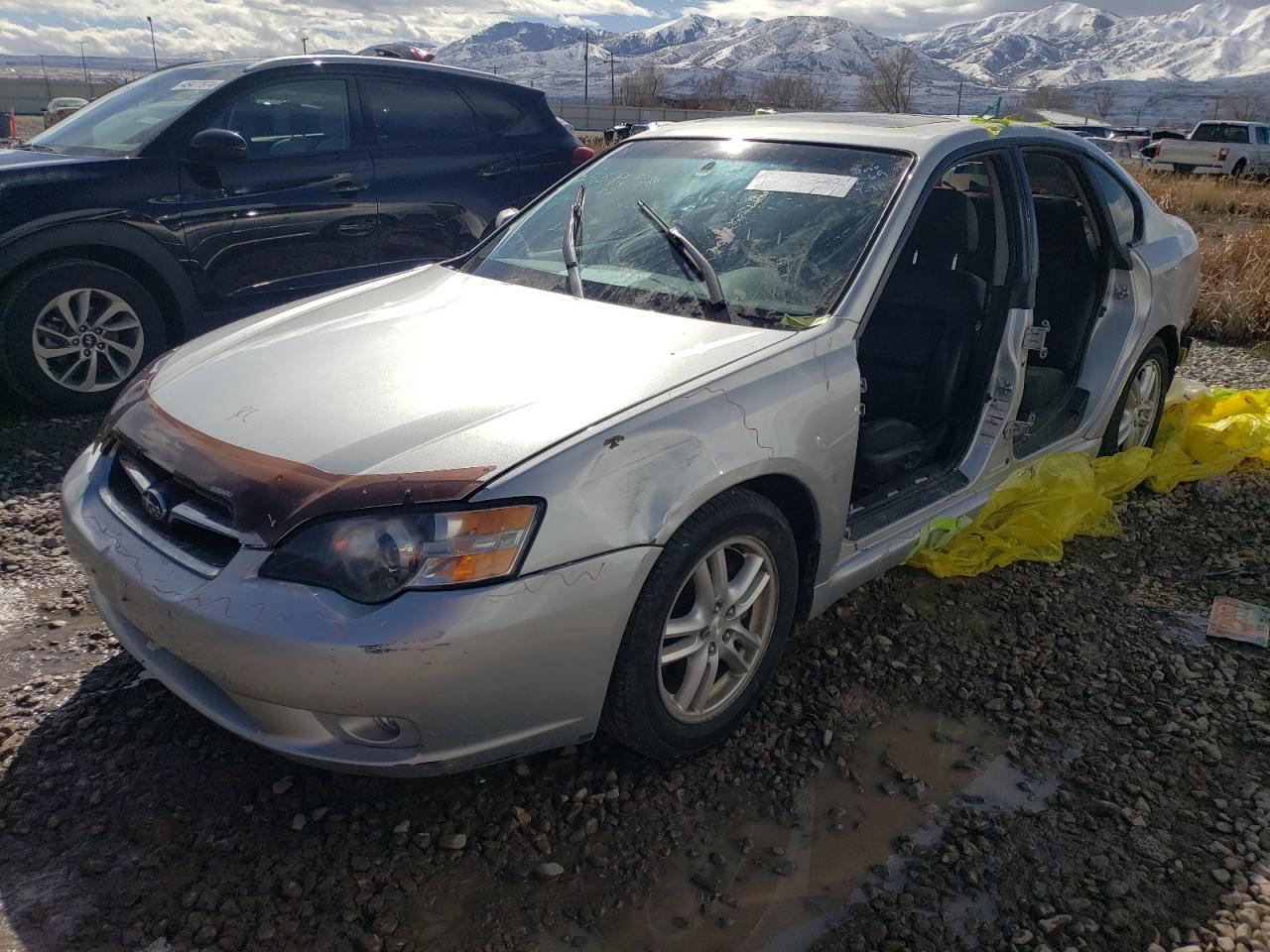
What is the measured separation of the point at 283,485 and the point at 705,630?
1.07 meters

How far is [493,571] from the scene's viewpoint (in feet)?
6.46

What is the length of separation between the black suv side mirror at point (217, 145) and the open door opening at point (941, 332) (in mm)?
3272

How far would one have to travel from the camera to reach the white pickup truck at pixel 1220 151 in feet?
88.0

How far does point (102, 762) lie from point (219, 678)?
27.1 inches

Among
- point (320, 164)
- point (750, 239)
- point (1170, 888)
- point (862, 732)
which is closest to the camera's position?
point (1170, 888)

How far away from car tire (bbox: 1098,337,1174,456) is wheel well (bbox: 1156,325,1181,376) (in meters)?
0.02

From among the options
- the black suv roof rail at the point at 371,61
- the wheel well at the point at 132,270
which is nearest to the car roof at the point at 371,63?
the black suv roof rail at the point at 371,61

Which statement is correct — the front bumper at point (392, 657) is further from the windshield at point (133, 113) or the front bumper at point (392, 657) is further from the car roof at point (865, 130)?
the windshield at point (133, 113)

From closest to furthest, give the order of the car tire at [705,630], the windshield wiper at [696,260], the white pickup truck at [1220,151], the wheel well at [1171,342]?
the car tire at [705,630]
the windshield wiper at [696,260]
the wheel well at [1171,342]
the white pickup truck at [1220,151]

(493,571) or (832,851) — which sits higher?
(493,571)

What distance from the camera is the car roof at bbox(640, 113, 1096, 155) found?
10.3 ft

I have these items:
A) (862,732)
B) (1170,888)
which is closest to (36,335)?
(862,732)

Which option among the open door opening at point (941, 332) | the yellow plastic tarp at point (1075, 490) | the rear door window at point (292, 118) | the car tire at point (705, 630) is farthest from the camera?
the rear door window at point (292, 118)

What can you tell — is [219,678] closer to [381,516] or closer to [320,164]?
[381,516]
